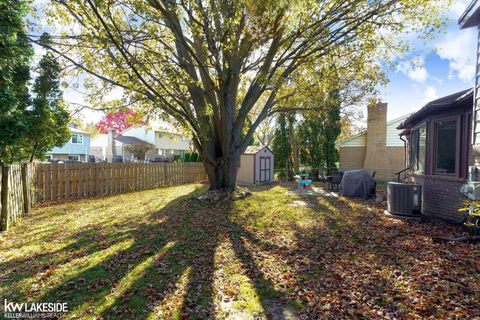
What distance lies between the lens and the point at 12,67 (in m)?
7.65

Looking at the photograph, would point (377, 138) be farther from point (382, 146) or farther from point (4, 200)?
point (4, 200)

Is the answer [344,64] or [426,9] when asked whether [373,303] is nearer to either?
[426,9]

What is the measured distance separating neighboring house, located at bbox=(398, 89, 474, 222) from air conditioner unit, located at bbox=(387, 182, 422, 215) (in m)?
0.54

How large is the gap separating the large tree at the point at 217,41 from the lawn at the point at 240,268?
158 inches

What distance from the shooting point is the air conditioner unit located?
7.30 metres

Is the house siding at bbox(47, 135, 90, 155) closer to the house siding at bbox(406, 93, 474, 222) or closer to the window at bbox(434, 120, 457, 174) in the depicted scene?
the house siding at bbox(406, 93, 474, 222)

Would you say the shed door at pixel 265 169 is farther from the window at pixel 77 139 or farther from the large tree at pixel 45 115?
the window at pixel 77 139

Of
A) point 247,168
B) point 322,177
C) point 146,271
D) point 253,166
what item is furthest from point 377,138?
point 146,271

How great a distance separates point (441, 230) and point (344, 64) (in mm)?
8273

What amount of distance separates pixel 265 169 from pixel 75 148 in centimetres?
2561

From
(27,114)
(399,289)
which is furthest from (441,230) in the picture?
(27,114)

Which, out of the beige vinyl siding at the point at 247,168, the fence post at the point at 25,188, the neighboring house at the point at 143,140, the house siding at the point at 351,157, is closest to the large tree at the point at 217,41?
the fence post at the point at 25,188

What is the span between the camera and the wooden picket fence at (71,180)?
6301mm

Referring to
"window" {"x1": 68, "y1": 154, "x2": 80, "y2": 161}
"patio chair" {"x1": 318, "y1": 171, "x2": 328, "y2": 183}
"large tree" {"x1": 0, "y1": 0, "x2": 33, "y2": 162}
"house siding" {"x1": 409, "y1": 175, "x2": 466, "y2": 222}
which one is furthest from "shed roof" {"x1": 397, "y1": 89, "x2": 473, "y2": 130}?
"window" {"x1": 68, "y1": 154, "x2": 80, "y2": 161}
